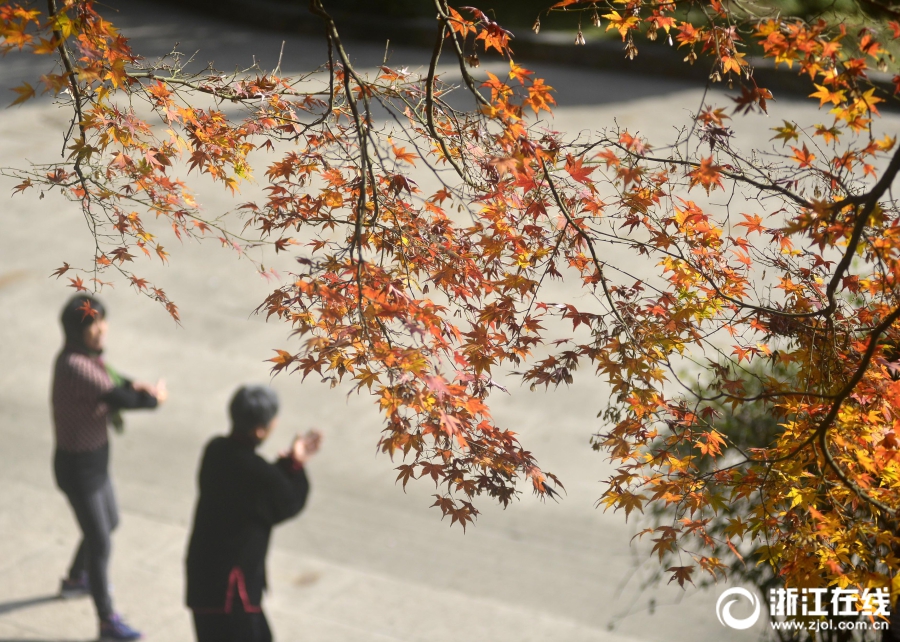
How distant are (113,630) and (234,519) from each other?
1308mm

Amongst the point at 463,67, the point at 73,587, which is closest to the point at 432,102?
the point at 463,67

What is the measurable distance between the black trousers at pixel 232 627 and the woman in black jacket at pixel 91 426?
839 millimetres

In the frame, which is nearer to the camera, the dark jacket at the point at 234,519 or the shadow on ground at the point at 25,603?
the dark jacket at the point at 234,519

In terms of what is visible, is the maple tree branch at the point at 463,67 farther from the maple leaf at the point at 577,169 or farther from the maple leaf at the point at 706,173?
the maple leaf at the point at 706,173

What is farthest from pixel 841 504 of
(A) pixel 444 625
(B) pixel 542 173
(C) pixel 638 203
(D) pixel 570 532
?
(D) pixel 570 532

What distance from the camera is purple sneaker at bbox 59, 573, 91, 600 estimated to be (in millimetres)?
4828

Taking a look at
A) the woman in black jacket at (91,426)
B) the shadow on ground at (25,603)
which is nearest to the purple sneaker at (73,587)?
the shadow on ground at (25,603)

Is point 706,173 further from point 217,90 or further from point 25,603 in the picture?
point 25,603

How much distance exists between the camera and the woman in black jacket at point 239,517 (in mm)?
3799

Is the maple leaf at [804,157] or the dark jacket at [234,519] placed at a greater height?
the maple leaf at [804,157]

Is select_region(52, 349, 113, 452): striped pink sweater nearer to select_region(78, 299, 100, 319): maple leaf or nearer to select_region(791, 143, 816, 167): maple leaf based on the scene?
select_region(78, 299, 100, 319): maple leaf

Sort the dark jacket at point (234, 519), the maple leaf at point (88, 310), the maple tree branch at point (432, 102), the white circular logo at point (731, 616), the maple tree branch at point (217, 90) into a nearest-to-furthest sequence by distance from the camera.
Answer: the maple tree branch at point (432, 102)
the maple tree branch at point (217, 90)
the maple leaf at point (88, 310)
the dark jacket at point (234, 519)
the white circular logo at point (731, 616)

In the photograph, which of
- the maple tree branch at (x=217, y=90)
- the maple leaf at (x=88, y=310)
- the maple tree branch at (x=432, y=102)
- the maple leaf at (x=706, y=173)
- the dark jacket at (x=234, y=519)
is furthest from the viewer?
the dark jacket at (x=234, y=519)

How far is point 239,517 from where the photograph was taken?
150 inches
